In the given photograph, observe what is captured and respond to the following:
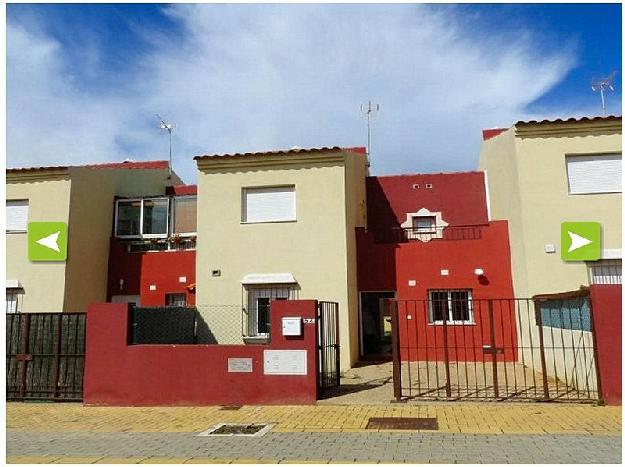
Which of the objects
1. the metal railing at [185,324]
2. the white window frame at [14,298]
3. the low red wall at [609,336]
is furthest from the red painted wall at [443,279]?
the white window frame at [14,298]

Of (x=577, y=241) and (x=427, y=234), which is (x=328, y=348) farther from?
(x=577, y=241)

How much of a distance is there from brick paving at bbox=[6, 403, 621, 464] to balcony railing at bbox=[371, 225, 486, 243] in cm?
688

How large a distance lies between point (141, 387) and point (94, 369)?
1037 millimetres

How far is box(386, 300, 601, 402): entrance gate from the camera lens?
30.6 ft

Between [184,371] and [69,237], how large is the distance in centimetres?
702

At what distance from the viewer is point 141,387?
33.4 feet

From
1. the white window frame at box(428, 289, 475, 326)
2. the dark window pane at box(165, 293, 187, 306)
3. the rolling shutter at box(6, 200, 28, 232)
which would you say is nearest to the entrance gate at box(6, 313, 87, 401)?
the rolling shutter at box(6, 200, 28, 232)

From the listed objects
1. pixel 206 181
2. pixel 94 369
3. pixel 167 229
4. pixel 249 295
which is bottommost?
pixel 94 369

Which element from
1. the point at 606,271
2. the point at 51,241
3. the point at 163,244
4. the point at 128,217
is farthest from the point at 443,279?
the point at 51,241

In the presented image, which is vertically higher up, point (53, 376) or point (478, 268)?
point (478, 268)

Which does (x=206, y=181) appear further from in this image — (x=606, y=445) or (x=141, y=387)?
(x=606, y=445)

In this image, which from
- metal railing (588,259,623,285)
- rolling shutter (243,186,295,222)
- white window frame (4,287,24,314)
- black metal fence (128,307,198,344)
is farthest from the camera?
white window frame (4,287,24,314)

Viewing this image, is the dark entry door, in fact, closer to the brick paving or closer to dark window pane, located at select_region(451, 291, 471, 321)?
dark window pane, located at select_region(451, 291, 471, 321)

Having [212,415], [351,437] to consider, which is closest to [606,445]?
[351,437]
